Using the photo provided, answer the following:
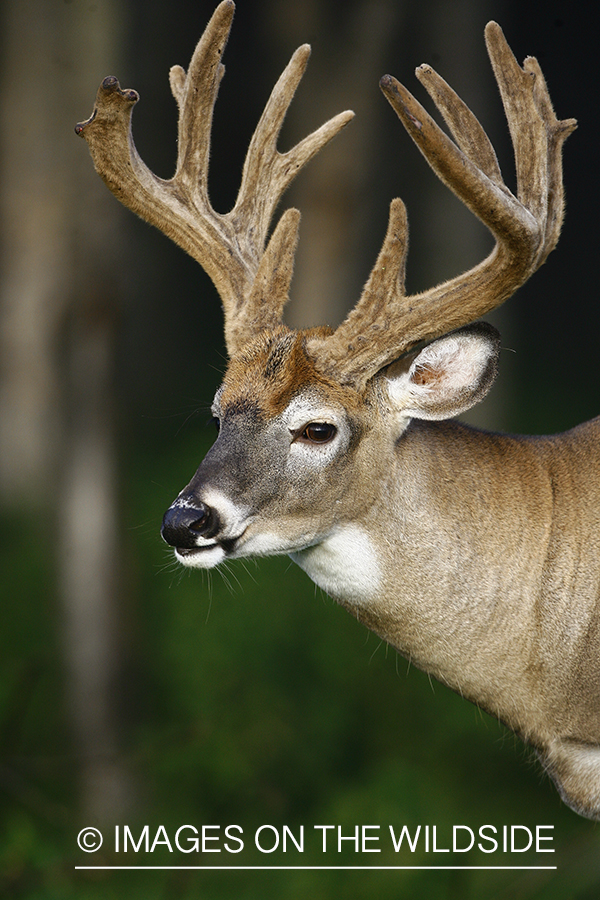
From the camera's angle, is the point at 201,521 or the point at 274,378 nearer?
the point at 201,521

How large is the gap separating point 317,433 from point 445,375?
48cm

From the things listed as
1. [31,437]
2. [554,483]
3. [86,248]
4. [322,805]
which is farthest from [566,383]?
[554,483]

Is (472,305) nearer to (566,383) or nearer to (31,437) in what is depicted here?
(31,437)

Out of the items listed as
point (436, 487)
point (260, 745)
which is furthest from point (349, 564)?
point (260, 745)

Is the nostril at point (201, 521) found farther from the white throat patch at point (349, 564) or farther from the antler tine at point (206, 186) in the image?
the antler tine at point (206, 186)

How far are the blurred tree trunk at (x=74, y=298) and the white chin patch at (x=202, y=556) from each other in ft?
8.27

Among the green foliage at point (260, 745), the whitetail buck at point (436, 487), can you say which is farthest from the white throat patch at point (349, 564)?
the green foliage at point (260, 745)

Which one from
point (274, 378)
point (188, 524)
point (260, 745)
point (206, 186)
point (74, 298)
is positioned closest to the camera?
point (188, 524)

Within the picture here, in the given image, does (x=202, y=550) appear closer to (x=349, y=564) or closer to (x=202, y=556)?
(x=202, y=556)

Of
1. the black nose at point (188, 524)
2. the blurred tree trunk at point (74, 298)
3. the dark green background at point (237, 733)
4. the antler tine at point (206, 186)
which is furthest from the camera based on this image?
the dark green background at point (237, 733)

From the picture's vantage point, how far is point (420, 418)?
3.43 meters

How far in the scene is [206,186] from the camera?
3865mm

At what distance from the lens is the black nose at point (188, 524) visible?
299 centimetres

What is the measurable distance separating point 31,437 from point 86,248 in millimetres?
3560
